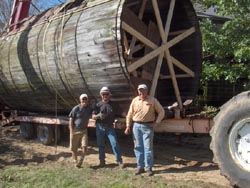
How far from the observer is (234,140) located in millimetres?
6141

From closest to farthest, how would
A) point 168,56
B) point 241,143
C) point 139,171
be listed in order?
point 241,143
point 139,171
point 168,56

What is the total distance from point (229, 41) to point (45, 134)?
211 inches

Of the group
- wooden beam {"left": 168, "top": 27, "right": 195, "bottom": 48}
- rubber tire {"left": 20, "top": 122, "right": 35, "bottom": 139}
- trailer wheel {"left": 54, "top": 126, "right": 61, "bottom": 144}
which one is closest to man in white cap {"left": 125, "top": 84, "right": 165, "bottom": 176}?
wooden beam {"left": 168, "top": 27, "right": 195, "bottom": 48}

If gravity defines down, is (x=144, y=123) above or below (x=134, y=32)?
below

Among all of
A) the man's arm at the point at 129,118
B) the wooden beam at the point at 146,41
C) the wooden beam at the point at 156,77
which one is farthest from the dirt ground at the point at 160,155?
the wooden beam at the point at 146,41

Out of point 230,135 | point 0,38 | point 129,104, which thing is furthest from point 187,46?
point 0,38

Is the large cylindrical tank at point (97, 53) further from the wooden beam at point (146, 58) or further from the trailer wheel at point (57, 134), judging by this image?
the trailer wheel at point (57, 134)

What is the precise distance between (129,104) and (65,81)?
1697 millimetres

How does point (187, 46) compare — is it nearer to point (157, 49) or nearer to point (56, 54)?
point (157, 49)

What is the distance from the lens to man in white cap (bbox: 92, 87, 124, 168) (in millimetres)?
8188

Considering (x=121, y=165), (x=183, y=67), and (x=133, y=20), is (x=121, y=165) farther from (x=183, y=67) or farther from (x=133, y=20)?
(x=133, y=20)

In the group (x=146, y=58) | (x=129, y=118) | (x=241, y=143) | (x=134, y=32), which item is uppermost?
(x=134, y=32)

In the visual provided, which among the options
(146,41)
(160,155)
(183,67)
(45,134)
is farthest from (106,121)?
(45,134)

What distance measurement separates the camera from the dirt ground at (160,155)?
7641mm
